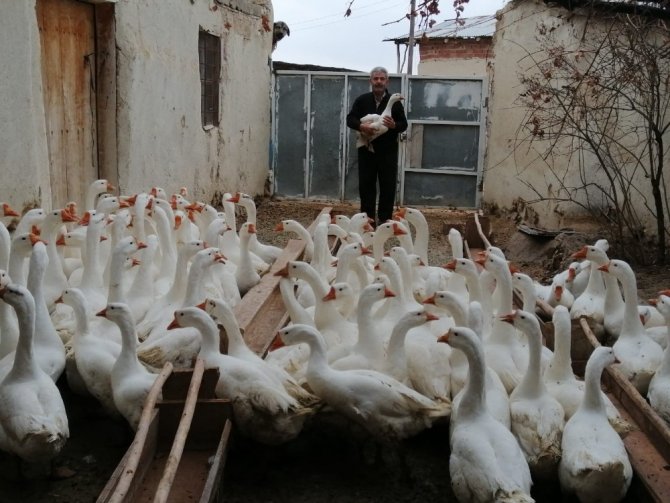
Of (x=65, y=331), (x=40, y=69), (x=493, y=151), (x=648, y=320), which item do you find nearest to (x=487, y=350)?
(x=648, y=320)

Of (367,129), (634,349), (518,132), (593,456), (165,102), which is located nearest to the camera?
(593,456)

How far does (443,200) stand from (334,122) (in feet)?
7.47

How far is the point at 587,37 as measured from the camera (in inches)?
386

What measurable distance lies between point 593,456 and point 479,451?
0.54 m

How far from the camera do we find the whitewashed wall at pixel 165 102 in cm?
610

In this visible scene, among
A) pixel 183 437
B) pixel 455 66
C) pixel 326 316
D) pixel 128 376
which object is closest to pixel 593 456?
pixel 183 437

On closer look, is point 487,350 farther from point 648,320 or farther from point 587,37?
point 587,37

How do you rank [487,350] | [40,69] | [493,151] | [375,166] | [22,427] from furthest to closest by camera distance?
[493,151], [375,166], [40,69], [487,350], [22,427]

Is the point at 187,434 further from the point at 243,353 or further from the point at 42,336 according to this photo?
the point at 42,336

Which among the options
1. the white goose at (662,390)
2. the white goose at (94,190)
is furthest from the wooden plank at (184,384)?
the white goose at (94,190)

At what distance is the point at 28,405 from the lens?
3.61m

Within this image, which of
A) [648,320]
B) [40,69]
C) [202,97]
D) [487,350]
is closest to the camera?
[487,350]

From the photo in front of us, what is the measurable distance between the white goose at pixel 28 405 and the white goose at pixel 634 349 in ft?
10.7

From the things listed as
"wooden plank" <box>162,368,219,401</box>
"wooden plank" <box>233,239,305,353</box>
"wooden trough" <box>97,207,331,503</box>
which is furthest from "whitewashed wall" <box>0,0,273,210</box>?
"wooden trough" <box>97,207,331,503</box>
